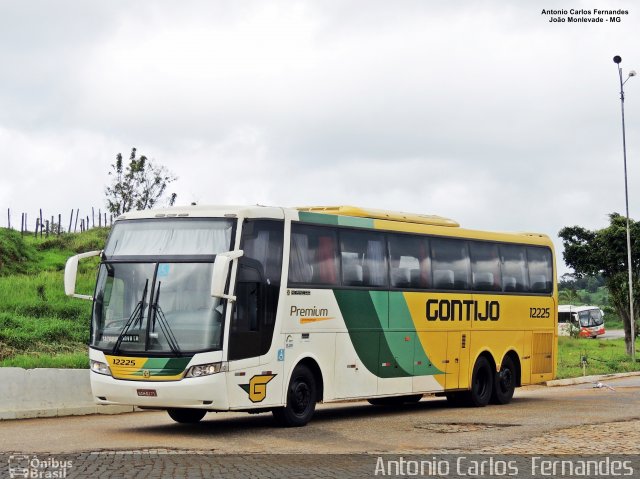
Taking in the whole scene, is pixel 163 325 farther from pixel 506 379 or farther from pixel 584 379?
pixel 584 379

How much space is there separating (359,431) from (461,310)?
590 cm

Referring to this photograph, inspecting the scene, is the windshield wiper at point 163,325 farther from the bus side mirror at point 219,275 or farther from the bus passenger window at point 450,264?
the bus passenger window at point 450,264

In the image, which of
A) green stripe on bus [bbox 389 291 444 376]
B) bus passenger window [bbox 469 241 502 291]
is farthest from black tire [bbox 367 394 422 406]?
bus passenger window [bbox 469 241 502 291]

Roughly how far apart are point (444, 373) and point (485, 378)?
5.97ft

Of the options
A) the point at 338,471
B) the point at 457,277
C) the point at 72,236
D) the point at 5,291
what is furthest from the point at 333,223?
the point at 72,236

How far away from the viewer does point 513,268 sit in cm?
2461

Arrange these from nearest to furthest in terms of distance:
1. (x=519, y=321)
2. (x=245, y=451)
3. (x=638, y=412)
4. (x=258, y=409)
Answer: (x=245, y=451)
(x=258, y=409)
(x=638, y=412)
(x=519, y=321)

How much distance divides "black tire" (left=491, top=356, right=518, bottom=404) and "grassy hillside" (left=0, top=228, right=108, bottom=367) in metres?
8.62

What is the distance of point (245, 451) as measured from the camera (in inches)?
566

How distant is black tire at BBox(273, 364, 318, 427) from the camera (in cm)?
1777

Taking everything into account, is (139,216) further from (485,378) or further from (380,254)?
(485,378)

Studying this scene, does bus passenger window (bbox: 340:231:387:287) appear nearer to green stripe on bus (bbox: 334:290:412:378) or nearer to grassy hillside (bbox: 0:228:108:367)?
green stripe on bus (bbox: 334:290:412:378)

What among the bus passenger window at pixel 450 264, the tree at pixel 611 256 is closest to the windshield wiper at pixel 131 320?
the bus passenger window at pixel 450 264

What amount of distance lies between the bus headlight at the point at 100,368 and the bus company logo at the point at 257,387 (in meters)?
2.04
